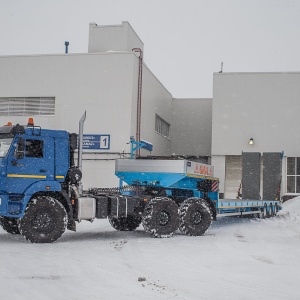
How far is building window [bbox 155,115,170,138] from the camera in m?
31.1

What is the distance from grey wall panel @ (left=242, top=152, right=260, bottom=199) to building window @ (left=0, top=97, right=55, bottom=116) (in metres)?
10.3

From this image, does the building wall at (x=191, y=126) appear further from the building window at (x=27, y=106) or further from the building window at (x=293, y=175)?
the building window at (x=27, y=106)

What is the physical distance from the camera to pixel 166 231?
13.5m

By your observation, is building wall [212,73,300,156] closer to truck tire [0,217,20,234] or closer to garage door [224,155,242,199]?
garage door [224,155,242,199]

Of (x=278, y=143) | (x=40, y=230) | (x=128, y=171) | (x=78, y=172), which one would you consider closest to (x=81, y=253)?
(x=40, y=230)

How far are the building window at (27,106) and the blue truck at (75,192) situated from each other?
12.4 m

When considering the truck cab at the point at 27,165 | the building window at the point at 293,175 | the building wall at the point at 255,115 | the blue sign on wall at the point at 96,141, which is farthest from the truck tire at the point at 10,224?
the building window at the point at 293,175

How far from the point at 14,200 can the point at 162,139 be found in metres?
21.2

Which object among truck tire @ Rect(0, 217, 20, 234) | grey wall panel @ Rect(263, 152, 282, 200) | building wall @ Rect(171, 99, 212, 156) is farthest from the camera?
building wall @ Rect(171, 99, 212, 156)

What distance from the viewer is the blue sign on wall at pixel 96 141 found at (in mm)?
25359

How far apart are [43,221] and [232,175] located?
828 inches

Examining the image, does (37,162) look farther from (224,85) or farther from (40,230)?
(224,85)

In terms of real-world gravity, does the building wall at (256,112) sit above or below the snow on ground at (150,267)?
above

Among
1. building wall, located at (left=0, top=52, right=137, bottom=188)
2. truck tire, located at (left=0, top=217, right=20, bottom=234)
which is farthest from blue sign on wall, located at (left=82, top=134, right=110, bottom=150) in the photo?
truck tire, located at (left=0, top=217, right=20, bottom=234)
